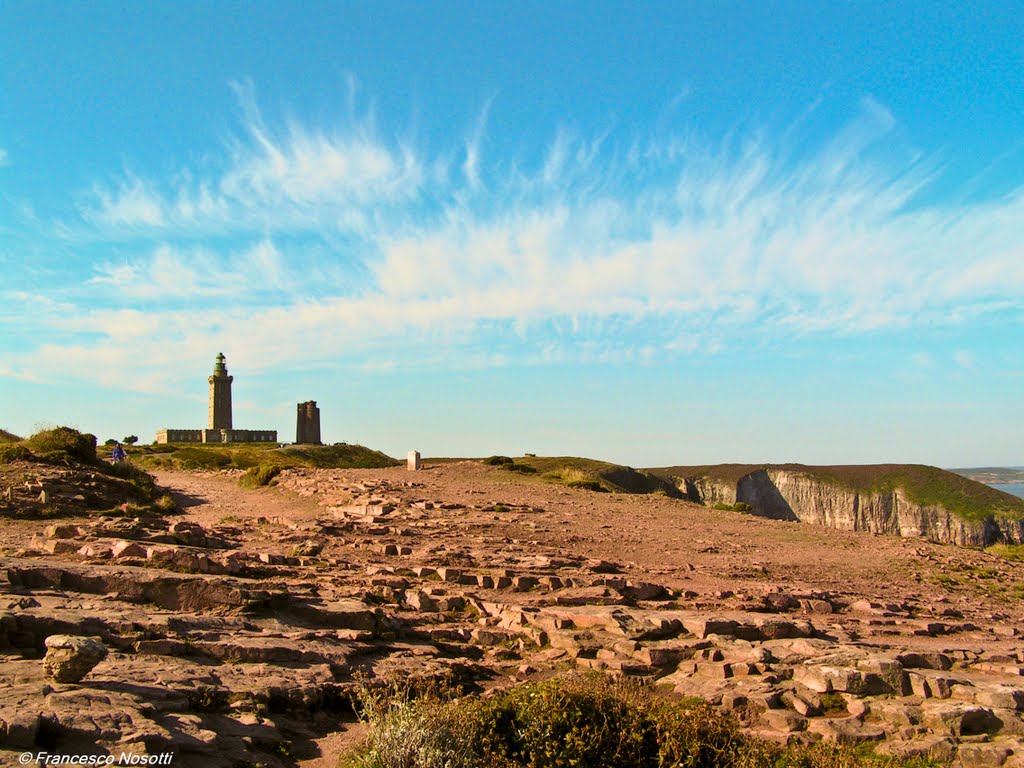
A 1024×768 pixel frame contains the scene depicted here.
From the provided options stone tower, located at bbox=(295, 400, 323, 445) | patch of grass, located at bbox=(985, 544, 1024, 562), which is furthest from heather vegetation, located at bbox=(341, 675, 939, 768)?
stone tower, located at bbox=(295, 400, 323, 445)

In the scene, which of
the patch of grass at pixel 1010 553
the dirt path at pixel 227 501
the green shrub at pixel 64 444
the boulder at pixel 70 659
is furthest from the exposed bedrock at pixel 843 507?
the boulder at pixel 70 659

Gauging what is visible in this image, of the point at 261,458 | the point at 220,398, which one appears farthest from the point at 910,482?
the point at 220,398

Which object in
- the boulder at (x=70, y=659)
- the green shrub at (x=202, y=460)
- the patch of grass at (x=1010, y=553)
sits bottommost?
the patch of grass at (x=1010, y=553)

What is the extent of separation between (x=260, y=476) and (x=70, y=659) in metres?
29.4

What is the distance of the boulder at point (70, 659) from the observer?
721 cm

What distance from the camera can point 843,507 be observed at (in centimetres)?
5097

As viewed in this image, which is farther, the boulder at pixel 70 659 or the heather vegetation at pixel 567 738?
the boulder at pixel 70 659

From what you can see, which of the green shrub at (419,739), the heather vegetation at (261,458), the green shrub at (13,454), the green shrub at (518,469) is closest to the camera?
the green shrub at (419,739)

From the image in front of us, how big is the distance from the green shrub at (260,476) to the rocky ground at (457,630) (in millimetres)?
14814

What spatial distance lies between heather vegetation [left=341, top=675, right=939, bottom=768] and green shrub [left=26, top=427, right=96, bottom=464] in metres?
28.3

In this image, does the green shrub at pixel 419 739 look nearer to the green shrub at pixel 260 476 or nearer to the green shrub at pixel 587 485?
the green shrub at pixel 587 485

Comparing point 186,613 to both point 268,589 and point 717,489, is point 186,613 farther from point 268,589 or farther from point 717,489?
point 717,489

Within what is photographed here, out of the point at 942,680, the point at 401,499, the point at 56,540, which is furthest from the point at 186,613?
the point at 401,499

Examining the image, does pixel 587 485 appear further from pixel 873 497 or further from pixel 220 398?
pixel 220 398
